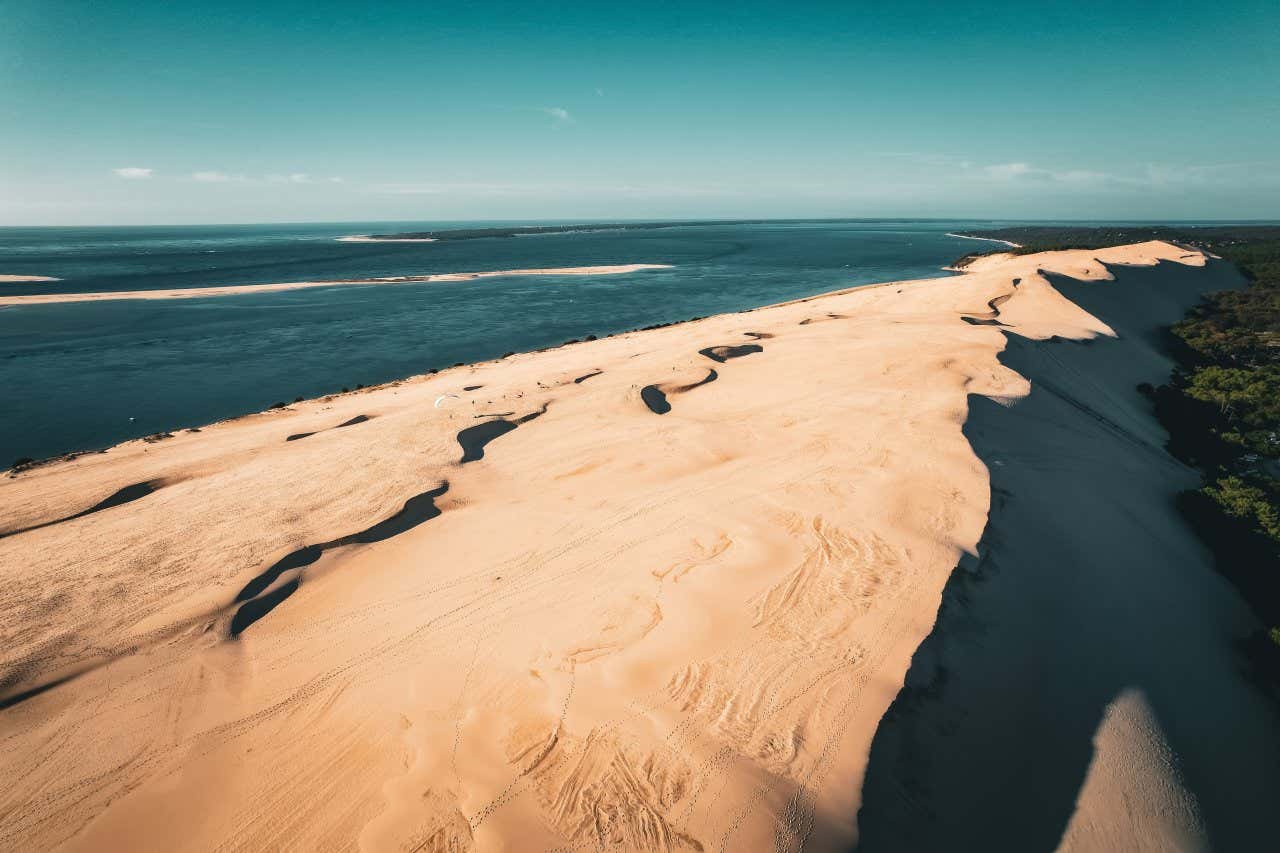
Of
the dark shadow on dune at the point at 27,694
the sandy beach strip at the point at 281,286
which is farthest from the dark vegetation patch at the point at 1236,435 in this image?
the sandy beach strip at the point at 281,286

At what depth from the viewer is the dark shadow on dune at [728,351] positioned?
2047 cm

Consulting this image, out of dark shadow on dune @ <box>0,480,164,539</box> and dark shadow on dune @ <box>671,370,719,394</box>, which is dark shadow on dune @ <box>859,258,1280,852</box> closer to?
dark shadow on dune @ <box>671,370,719,394</box>

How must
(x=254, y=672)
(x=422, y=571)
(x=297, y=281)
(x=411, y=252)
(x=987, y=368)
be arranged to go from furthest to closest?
(x=411, y=252) < (x=297, y=281) < (x=987, y=368) < (x=422, y=571) < (x=254, y=672)

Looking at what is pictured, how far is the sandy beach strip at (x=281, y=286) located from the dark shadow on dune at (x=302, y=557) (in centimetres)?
5147

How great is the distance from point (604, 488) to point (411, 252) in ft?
331

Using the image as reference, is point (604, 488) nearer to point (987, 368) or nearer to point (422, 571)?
point (422, 571)

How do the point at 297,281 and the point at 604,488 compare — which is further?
the point at 297,281

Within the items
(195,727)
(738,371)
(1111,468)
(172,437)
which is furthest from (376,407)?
(1111,468)

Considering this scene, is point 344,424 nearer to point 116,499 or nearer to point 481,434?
point 481,434

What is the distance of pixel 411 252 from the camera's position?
97188 millimetres

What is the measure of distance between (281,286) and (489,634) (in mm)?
61573

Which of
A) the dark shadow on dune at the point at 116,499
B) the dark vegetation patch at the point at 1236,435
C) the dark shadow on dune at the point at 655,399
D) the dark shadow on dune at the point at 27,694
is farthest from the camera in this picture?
the dark shadow on dune at the point at 655,399

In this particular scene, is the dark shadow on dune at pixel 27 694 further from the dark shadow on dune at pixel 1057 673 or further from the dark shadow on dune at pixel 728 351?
the dark shadow on dune at pixel 728 351

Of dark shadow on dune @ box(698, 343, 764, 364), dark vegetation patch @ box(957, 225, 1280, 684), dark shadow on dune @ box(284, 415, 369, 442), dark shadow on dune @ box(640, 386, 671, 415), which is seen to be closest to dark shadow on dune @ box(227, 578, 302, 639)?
dark shadow on dune @ box(284, 415, 369, 442)
